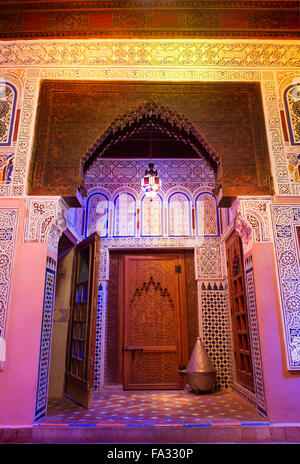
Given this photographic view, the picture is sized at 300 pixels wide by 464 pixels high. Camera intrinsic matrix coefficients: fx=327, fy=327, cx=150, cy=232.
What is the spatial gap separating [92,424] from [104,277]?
7.23 ft

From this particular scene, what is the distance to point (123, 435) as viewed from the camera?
8.59ft

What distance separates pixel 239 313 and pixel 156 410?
1482 mm

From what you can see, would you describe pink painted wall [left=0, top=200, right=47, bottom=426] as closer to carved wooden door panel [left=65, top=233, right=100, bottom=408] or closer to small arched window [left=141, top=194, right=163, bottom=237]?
carved wooden door panel [left=65, top=233, right=100, bottom=408]

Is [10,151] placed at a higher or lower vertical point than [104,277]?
higher

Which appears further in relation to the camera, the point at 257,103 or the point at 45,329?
the point at 257,103

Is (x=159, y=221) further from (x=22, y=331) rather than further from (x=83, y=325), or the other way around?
(x=22, y=331)

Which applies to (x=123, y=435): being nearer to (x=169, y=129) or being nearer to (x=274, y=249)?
(x=274, y=249)

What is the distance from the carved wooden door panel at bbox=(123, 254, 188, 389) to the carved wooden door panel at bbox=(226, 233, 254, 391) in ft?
2.45

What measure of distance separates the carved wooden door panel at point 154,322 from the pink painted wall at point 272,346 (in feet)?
6.00

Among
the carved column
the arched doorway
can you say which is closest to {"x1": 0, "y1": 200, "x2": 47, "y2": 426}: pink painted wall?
the carved column

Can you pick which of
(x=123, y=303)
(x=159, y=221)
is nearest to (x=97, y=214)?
(x=159, y=221)

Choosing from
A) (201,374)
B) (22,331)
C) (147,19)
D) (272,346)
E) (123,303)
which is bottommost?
(201,374)

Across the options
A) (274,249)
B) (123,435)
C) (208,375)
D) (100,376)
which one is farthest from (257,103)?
(100,376)

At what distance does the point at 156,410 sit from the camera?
3.20m
